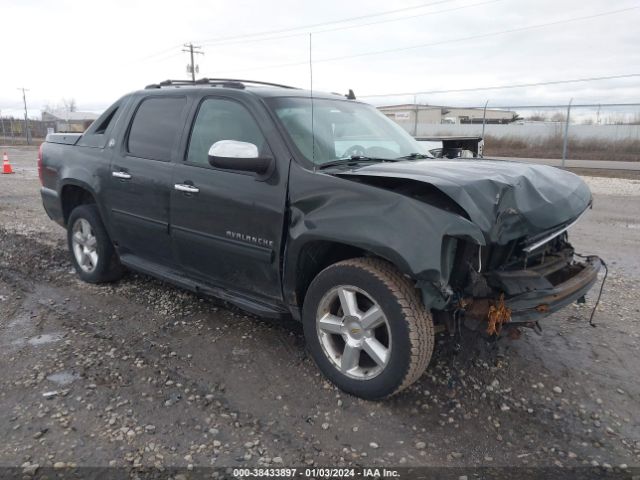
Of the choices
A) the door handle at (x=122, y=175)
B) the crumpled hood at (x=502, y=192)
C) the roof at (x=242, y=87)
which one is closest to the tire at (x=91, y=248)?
the door handle at (x=122, y=175)

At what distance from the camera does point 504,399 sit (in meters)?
3.03

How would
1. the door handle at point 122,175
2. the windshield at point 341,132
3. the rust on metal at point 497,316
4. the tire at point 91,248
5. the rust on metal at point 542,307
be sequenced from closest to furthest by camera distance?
the rust on metal at point 497,316 < the rust on metal at point 542,307 < the windshield at point 341,132 < the door handle at point 122,175 < the tire at point 91,248

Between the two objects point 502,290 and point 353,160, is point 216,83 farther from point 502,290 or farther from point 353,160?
point 502,290

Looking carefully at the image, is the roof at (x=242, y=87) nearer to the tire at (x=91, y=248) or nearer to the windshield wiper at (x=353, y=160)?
the windshield wiper at (x=353, y=160)

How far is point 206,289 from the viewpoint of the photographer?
3828 millimetres

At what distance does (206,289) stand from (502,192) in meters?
2.22

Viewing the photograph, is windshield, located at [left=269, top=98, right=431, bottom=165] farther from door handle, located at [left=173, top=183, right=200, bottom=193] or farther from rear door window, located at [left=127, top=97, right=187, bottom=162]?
rear door window, located at [left=127, top=97, right=187, bottom=162]

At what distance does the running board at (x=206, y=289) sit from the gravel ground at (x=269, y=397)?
0.32 m

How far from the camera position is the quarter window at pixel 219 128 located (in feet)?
11.5

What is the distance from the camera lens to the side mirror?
3.16 metres

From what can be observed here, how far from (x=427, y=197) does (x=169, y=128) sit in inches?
89.8

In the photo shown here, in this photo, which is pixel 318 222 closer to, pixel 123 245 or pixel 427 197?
pixel 427 197

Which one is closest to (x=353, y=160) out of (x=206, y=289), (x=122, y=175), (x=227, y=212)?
(x=227, y=212)

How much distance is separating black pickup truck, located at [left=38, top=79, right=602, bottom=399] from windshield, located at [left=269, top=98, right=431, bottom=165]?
0.01m
